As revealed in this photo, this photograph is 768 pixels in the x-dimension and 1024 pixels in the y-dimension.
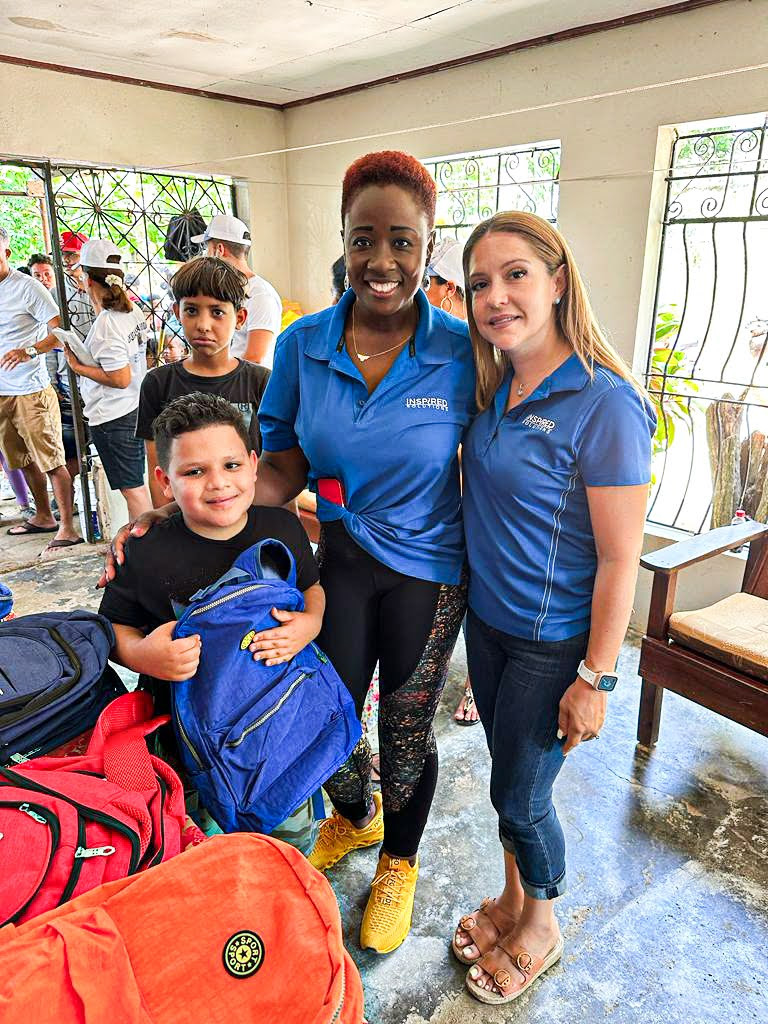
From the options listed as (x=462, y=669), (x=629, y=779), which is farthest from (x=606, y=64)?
(x=629, y=779)

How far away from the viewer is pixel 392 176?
4.54ft

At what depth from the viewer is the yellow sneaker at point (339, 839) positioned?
1944 millimetres

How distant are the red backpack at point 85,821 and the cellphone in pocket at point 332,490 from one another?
23.2 inches

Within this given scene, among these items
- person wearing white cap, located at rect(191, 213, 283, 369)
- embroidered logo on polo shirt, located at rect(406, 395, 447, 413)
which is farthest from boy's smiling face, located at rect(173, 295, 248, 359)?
embroidered logo on polo shirt, located at rect(406, 395, 447, 413)

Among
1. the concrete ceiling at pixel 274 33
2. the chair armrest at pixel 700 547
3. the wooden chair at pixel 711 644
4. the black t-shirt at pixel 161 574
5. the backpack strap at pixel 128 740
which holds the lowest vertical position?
the wooden chair at pixel 711 644

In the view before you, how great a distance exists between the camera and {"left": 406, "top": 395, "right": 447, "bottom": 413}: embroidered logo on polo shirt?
1405mm

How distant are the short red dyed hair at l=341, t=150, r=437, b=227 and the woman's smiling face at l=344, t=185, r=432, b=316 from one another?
0.01 meters

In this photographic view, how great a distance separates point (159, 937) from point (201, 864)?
0.32 feet

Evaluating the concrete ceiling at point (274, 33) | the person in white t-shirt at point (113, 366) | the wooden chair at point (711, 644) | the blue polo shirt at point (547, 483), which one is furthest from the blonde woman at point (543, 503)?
the person in white t-shirt at point (113, 366)

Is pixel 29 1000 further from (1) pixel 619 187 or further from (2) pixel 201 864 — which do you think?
(1) pixel 619 187

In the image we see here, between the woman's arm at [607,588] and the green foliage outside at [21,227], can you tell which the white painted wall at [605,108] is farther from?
the green foliage outside at [21,227]

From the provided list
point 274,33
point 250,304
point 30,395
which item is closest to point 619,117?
point 274,33

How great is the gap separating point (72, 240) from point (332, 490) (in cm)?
370

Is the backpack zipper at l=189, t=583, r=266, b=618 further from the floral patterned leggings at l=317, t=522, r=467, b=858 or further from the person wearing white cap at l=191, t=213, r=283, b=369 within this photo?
the person wearing white cap at l=191, t=213, r=283, b=369
